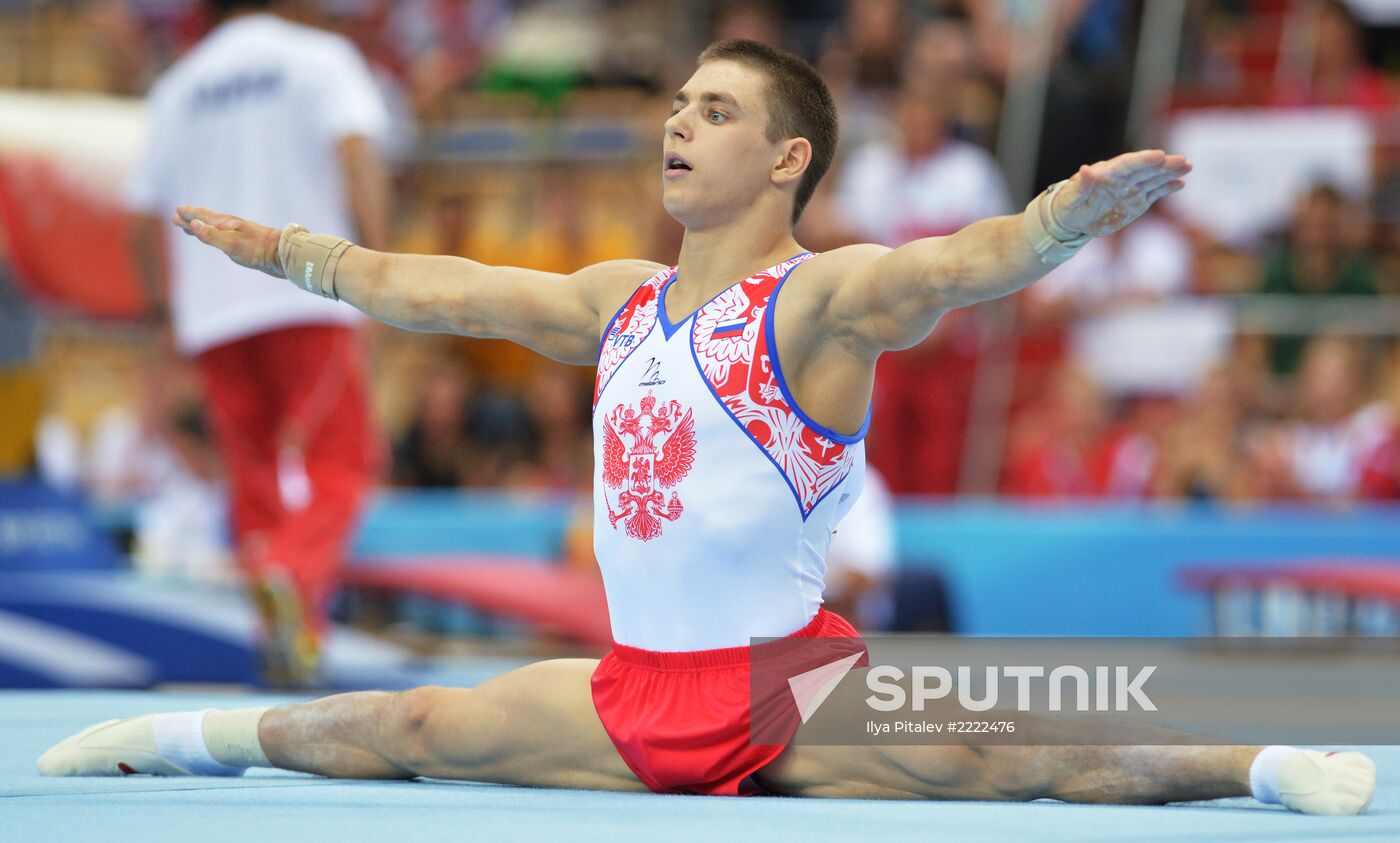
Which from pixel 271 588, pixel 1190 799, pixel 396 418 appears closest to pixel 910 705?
pixel 1190 799

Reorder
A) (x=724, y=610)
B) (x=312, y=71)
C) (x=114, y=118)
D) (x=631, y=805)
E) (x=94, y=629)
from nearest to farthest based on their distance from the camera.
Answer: (x=631, y=805)
(x=724, y=610)
(x=312, y=71)
(x=94, y=629)
(x=114, y=118)

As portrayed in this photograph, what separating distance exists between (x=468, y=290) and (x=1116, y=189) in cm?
133

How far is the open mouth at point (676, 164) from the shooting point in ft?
10.7

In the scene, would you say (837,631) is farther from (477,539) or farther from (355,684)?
(477,539)

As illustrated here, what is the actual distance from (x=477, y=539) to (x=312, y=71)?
3.30 meters

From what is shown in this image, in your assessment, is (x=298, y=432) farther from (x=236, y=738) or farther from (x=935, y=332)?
(x=935, y=332)

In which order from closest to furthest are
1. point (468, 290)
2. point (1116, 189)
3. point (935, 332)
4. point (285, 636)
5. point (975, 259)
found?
point (1116, 189) < point (975, 259) < point (468, 290) < point (285, 636) < point (935, 332)

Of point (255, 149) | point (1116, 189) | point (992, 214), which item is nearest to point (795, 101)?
point (1116, 189)

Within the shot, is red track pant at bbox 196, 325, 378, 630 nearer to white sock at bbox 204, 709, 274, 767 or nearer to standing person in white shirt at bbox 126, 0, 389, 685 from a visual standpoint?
standing person in white shirt at bbox 126, 0, 389, 685

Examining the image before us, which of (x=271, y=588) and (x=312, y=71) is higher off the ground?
(x=312, y=71)

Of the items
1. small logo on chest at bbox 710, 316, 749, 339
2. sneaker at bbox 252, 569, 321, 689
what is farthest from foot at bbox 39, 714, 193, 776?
sneaker at bbox 252, 569, 321, 689

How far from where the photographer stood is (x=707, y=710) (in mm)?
3059

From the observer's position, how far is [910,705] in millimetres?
3066

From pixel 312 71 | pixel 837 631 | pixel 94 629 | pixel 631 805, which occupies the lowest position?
pixel 94 629
